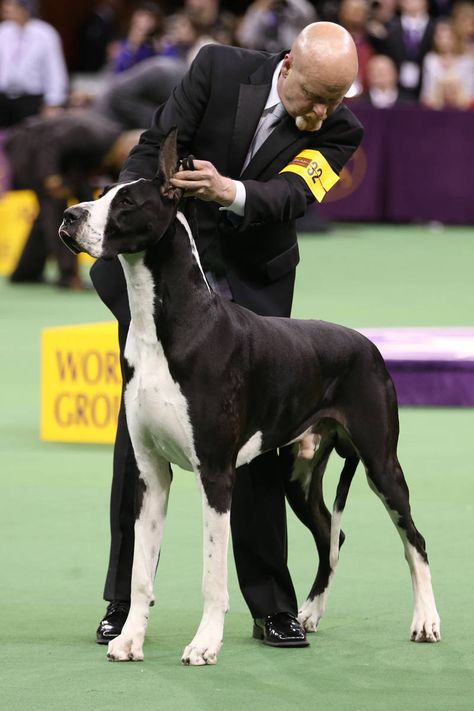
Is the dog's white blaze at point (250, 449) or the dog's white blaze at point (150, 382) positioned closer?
the dog's white blaze at point (150, 382)

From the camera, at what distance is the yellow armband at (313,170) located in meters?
5.18

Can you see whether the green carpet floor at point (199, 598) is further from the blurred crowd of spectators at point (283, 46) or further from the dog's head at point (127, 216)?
the blurred crowd of spectators at point (283, 46)

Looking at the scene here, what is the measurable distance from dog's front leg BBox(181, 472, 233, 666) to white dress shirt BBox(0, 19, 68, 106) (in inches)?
590

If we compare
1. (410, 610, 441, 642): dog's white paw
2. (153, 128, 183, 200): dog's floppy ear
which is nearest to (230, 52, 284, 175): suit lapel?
(153, 128, 183, 200): dog's floppy ear

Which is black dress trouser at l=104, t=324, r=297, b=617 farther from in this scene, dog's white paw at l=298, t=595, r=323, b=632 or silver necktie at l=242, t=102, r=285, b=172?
silver necktie at l=242, t=102, r=285, b=172

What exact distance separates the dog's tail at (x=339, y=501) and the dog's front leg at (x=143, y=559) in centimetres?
72

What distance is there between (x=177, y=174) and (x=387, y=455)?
1210 millimetres

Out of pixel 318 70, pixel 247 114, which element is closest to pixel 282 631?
pixel 247 114

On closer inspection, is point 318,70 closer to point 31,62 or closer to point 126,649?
point 126,649

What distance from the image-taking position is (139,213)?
465 centimetres

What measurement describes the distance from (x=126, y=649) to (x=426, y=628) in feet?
3.18

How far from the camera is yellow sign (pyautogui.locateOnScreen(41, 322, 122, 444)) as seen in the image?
27.3ft

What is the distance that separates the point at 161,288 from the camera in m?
4.79

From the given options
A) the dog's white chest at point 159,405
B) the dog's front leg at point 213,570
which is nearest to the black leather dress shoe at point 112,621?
the dog's front leg at point 213,570
